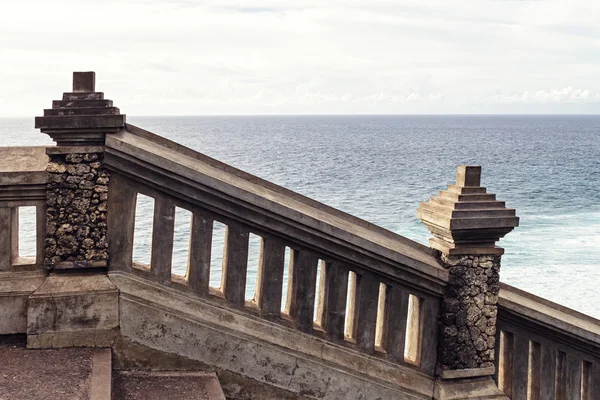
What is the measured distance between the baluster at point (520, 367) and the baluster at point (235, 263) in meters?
2.26

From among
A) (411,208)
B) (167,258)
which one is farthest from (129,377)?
(411,208)

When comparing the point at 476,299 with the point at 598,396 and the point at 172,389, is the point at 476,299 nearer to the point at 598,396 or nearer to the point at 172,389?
the point at 598,396

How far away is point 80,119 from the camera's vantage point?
4.46 metres

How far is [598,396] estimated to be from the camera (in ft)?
18.7

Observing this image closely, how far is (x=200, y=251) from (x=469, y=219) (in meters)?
1.87

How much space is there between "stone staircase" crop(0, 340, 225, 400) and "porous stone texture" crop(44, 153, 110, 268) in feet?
1.97

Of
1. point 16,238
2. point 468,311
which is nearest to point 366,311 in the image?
point 468,311

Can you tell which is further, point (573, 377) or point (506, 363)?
point (573, 377)

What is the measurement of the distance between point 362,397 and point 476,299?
3.54 ft

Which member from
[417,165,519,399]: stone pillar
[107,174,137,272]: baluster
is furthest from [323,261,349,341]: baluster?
[107,174,137,272]: baluster

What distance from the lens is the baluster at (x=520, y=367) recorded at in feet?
18.1

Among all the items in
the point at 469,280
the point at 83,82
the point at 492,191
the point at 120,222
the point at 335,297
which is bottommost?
the point at 492,191

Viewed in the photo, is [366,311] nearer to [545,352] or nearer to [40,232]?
[545,352]

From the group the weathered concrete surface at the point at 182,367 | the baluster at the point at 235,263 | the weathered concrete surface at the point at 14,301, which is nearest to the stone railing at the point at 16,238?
the weathered concrete surface at the point at 14,301
